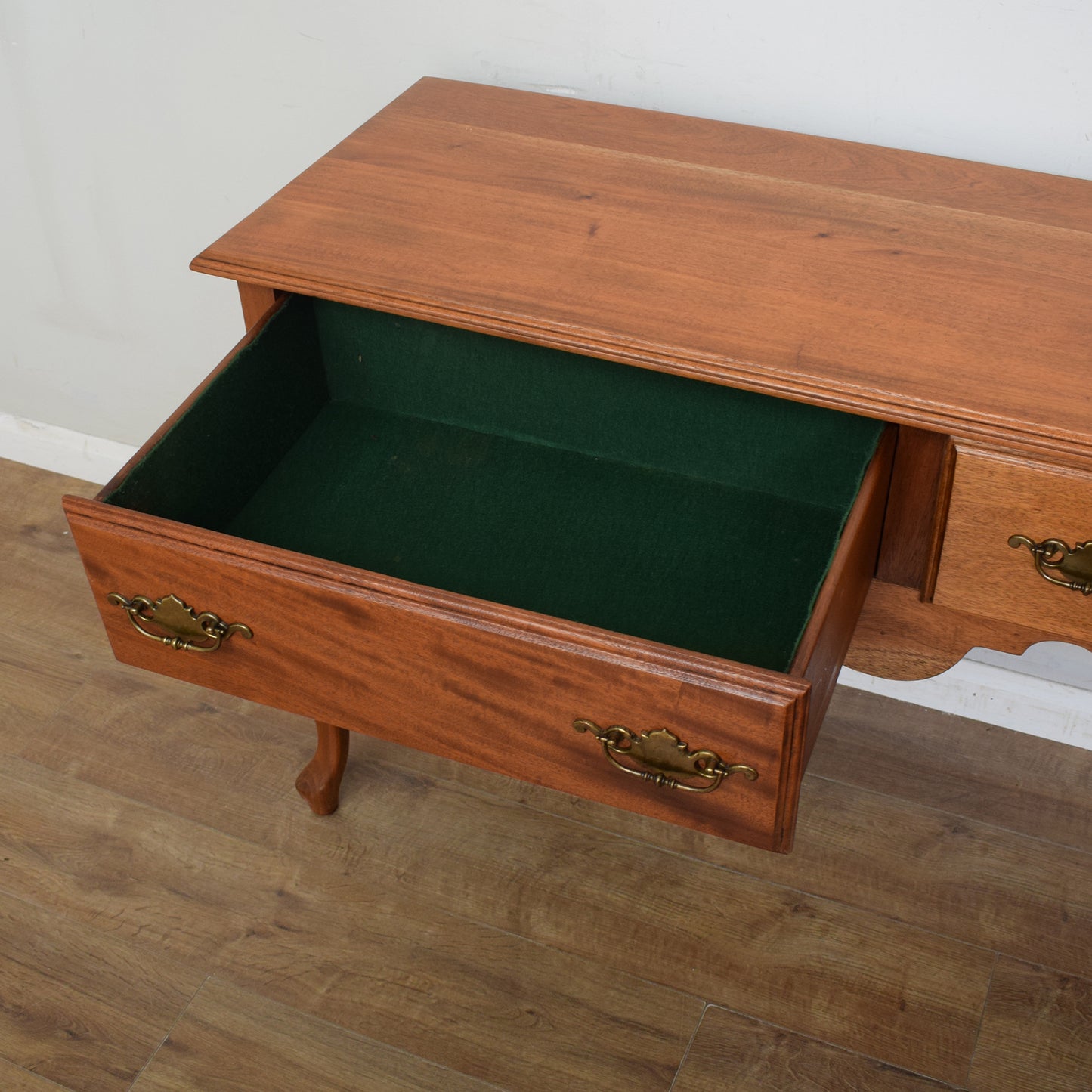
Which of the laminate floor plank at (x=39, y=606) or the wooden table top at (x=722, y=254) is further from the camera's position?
the laminate floor plank at (x=39, y=606)

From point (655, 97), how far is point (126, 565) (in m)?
0.72

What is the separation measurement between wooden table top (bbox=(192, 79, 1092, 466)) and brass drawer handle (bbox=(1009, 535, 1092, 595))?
0.09m

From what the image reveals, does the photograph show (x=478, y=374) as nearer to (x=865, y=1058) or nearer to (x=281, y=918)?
(x=281, y=918)

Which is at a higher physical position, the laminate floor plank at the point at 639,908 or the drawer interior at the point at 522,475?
the drawer interior at the point at 522,475

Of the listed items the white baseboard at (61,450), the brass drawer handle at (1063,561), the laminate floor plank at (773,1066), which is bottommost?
the laminate floor plank at (773,1066)

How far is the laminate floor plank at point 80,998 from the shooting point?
3.80ft

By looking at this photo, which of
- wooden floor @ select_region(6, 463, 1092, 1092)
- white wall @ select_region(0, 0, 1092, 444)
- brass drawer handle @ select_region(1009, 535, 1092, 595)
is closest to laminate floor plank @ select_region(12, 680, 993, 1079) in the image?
wooden floor @ select_region(6, 463, 1092, 1092)

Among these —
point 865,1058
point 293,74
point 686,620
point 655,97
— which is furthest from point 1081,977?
point 293,74

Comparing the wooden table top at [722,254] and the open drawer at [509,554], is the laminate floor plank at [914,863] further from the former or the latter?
the wooden table top at [722,254]

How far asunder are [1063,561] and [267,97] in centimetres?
101

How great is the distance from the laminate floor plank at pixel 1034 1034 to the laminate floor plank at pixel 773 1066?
0.05 m

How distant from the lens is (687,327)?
0.91 m

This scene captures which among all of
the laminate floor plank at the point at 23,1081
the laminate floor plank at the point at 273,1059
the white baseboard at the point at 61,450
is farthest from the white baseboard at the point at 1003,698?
the white baseboard at the point at 61,450

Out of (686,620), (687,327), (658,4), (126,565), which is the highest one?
(658,4)
